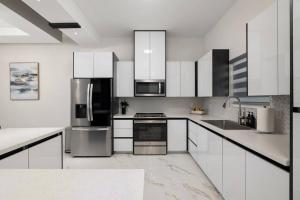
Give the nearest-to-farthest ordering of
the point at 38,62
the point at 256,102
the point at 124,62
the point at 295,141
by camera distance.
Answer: the point at 295,141 < the point at 256,102 < the point at 124,62 < the point at 38,62

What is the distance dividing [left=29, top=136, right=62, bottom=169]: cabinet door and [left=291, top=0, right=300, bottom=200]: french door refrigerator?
2097 millimetres

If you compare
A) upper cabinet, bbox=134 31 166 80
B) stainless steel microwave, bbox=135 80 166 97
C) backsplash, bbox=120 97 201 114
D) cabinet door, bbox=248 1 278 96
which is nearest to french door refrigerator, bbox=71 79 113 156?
stainless steel microwave, bbox=135 80 166 97

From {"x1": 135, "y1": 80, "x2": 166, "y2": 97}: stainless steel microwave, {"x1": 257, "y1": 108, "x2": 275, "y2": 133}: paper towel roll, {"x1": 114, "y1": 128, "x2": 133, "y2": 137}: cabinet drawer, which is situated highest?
{"x1": 135, "y1": 80, "x2": 166, "y2": 97}: stainless steel microwave

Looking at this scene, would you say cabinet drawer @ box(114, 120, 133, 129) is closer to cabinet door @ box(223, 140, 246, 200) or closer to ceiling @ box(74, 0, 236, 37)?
ceiling @ box(74, 0, 236, 37)

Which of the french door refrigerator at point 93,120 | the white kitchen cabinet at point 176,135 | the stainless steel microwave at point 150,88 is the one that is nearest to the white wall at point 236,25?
the stainless steel microwave at point 150,88

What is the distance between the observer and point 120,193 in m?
0.84

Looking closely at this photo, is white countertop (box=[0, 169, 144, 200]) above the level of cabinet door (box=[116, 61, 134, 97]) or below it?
below

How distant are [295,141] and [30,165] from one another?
2.15 meters

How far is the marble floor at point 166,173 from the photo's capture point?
8.93ft

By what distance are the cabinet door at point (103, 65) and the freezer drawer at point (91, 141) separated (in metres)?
1.12

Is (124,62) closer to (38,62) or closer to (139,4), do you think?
(139,4)

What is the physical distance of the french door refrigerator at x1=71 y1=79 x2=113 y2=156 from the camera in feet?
14.3

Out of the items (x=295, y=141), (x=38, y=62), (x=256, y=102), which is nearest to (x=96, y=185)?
(x=295, y=141)

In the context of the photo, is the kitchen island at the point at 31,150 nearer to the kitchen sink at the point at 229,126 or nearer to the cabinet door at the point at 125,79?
the kitchen sink at the point at 229,126
